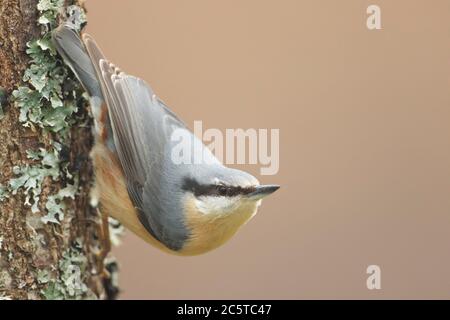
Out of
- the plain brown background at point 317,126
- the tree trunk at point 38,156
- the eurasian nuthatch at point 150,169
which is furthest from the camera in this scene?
the plain brown background at point 317,126

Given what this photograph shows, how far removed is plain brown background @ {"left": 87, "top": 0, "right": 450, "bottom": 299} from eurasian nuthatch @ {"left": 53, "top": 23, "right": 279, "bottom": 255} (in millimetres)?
861

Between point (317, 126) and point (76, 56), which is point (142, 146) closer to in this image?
point (76, 56)

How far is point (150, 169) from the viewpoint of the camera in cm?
238

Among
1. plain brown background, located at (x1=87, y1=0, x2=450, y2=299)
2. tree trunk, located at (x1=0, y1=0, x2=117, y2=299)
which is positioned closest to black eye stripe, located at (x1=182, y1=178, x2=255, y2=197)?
tree trunk, located at (x1=0, y1=0, x2=117, y2=299)

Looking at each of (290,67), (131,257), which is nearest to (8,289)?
(131,257)

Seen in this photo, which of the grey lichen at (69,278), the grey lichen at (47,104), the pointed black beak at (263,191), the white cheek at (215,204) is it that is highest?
the grey lichen at (47,104)

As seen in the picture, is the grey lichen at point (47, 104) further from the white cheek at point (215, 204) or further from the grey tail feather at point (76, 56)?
the white cheek at point (215, 204)

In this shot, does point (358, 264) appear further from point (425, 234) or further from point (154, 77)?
point (154, 77)

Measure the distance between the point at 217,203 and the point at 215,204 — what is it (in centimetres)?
1

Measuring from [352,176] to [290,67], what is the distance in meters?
0.64

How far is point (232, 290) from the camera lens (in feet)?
11.5

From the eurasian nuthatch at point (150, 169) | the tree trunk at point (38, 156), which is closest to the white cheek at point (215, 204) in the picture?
the eurasian nuthatch at point (150, 169)

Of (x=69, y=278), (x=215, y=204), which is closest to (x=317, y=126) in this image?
(x=215, y=204)

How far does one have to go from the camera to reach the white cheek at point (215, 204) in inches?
91.7
